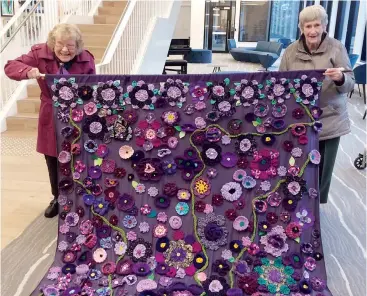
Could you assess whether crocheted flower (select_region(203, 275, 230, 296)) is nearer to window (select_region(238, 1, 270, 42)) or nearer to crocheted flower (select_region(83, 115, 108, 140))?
crocheted flower (select_region(83, 115, 108, 140))

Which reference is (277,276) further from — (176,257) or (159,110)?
(159,110)

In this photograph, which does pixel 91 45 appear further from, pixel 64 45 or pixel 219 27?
pixel 219 27

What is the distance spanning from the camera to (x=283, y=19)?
14.7 meters

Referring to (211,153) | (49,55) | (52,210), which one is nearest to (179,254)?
(211,153)

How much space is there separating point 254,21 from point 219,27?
1.36 metres

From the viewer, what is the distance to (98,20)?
22.7 feet

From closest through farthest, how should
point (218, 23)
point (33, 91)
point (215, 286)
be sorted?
point (215, 286) < point (33, 91) < point (218, 23)

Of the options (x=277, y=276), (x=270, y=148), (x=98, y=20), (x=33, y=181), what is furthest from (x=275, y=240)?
(x=98, y=20)

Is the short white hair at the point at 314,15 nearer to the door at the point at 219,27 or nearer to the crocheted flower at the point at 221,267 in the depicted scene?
the crocheted flower at the point at 221,267

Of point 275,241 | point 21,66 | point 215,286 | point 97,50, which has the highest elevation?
point 21,66

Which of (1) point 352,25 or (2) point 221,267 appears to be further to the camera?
(1) point 352,25

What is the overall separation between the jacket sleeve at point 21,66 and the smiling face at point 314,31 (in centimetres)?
153

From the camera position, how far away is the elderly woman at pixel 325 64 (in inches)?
83.0

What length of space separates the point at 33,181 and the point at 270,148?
7.24 feet
